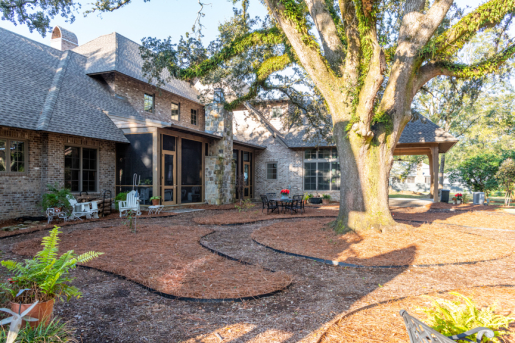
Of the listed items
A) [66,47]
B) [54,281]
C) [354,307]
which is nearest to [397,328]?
[354,307]

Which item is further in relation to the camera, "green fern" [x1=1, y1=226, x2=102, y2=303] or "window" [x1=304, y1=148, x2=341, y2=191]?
"window" [x1=304, y1=148, x2=341, y2=191]

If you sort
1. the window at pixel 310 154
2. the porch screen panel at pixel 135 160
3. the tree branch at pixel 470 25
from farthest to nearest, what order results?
1. the window at pixel 310 154
2. the porch screen panel at pixel 135 160
3. the tree branch at pixel 470 25

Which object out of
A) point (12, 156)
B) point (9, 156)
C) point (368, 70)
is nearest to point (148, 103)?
point (12, 156)

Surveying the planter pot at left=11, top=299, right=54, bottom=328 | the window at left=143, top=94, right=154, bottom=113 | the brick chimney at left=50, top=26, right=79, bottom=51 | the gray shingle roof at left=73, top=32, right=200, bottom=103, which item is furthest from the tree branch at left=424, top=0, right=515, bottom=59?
the brick chimney at left=50, top=26, right=79, bottom=51

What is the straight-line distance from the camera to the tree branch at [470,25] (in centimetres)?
631

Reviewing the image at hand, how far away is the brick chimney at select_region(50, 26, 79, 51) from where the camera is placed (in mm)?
17875

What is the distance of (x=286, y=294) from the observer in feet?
13.0

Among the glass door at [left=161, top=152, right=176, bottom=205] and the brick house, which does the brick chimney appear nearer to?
the brick house

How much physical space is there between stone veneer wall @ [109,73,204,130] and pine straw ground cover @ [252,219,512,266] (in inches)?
432

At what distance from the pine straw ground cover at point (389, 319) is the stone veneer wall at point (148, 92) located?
45.8ft

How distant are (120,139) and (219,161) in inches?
192

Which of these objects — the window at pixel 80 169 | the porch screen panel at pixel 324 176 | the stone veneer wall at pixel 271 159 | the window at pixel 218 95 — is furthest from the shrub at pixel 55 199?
the porch screen panel at pixel 324 176

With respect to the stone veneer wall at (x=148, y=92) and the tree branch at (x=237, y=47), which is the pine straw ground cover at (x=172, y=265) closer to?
the tree branch at (x=237, y=47)

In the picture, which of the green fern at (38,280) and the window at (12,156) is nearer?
the green fern at (38,280)
